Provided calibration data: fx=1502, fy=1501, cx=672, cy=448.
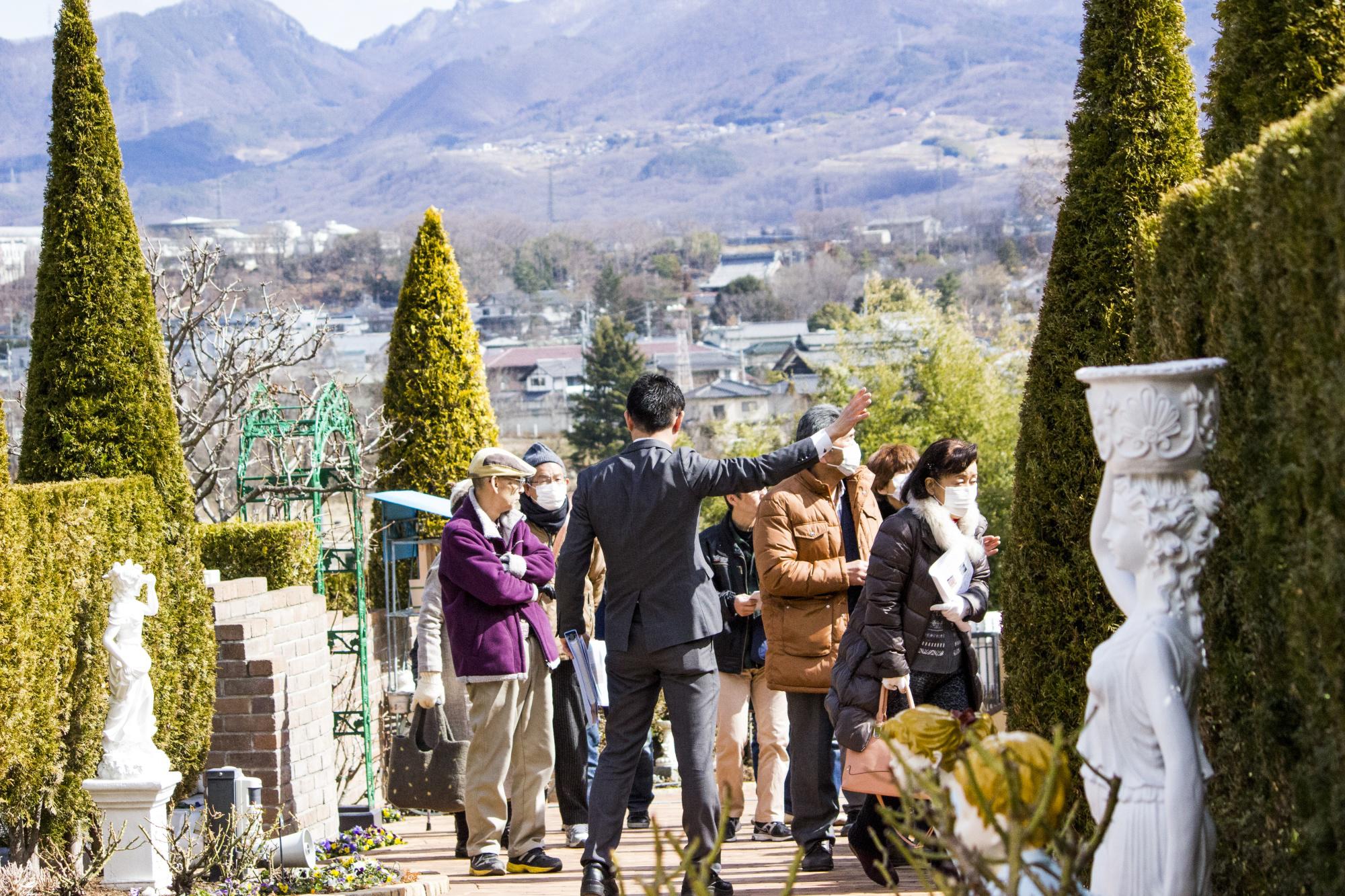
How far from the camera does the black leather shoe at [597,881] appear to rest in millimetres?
4844

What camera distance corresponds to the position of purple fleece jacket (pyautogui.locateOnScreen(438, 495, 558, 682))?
5754mm

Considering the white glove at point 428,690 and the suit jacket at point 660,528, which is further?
the white glove at point 428,690

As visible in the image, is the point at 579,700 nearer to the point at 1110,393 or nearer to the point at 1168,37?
the point at 1168,37

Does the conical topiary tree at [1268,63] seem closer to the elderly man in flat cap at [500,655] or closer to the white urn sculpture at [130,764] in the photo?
the elderly man in flat cap at [500,655]

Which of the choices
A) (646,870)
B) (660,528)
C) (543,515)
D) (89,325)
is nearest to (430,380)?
(89,325)

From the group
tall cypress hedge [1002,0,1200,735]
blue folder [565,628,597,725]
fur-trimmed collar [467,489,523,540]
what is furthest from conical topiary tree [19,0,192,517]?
tall cypress hedge [1002,0,1200,735]

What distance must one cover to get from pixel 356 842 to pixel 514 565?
142 cm

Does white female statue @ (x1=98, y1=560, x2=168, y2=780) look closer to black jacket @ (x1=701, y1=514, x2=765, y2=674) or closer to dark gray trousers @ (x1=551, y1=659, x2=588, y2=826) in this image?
dark gray trousers @ (x1=551, y1=659, x2=588, y2=826)

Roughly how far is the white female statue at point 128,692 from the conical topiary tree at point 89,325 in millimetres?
1063

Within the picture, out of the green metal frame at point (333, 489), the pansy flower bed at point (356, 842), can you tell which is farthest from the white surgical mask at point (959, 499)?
the green metal frame at point (333, 489)

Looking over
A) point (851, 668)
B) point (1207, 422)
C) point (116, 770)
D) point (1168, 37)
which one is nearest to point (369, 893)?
point (116, 770)

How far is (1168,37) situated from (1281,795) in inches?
120

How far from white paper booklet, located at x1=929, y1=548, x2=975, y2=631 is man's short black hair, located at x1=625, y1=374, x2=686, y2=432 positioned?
0.99 meters

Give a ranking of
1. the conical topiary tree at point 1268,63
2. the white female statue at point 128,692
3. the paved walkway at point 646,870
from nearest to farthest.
A: the conical topiary tree at point 1268,63 < the paved walkway at point 646,870 < the white female statue at point 128,692
